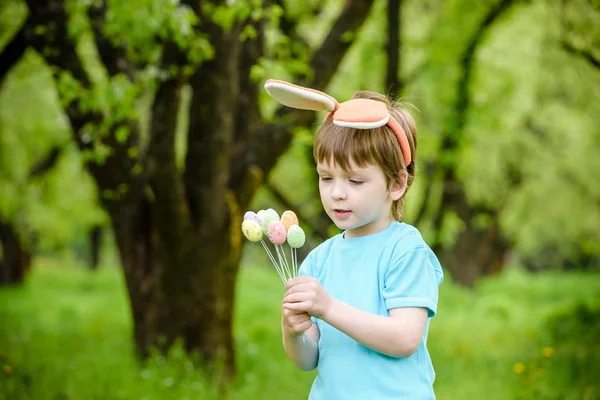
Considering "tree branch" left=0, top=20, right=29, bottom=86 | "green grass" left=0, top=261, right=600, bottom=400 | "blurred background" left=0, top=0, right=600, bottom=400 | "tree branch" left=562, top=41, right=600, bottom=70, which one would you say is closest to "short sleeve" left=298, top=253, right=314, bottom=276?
"blurred background" left=0, top=0, right=600, bottom=400

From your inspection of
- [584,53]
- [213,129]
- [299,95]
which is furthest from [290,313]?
[584,53]

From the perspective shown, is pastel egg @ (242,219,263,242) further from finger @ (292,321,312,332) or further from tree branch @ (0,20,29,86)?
tree branch @ (0,20,29,86)

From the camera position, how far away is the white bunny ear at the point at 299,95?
2.02 metres

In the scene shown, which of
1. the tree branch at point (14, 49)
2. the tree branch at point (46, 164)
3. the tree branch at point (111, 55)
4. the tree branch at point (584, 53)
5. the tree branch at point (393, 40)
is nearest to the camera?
the tree branch at point (111, 55)

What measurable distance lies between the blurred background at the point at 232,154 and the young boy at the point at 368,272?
1.04 m

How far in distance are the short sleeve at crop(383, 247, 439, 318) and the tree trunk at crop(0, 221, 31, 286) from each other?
1567 cm

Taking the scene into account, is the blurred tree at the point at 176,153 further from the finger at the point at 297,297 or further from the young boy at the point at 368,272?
the finger at the point at 297,297

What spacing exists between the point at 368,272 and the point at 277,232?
270 millimetres

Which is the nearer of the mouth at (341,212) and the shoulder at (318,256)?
the mouth at (341,212)

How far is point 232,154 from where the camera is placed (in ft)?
20.1

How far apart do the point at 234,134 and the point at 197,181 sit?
0.69 meters

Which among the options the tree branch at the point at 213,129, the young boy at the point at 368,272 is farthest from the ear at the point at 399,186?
the tree branch at the point at 213,129

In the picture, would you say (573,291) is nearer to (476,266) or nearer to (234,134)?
(476,266)

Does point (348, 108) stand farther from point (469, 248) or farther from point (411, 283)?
point (469, 248)
